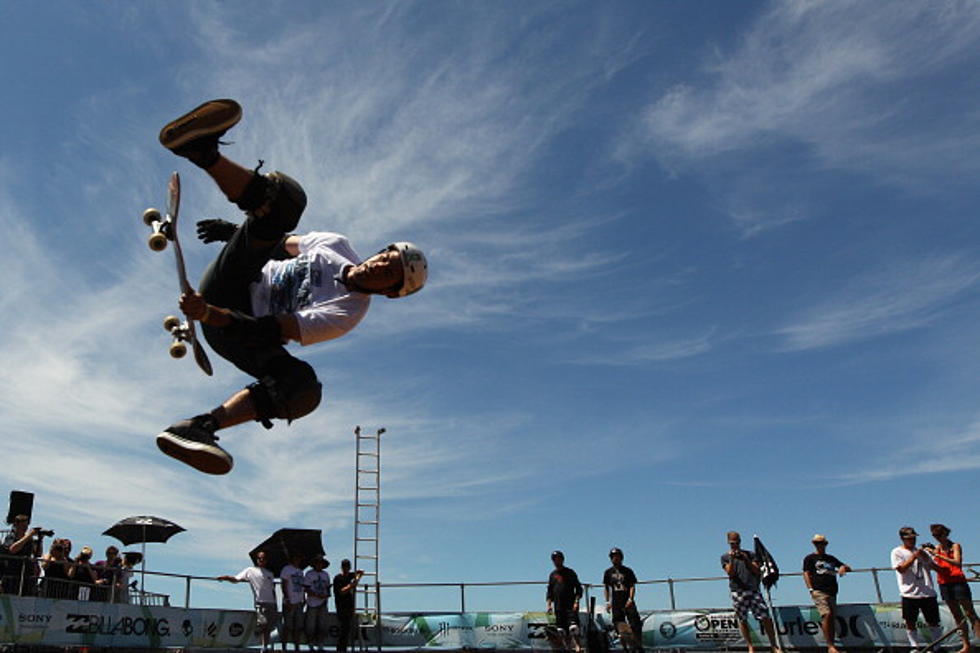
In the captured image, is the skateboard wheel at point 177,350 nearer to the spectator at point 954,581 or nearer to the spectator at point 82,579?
the spectator at point 82,579

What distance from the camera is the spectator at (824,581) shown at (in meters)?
12.6

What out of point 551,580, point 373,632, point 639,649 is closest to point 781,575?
point 639,649

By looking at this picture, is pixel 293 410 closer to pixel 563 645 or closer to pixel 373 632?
pixel 563 645

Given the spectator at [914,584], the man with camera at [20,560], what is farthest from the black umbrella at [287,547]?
the spectator at [914,584]

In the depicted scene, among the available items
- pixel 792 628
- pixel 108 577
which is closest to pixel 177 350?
pixel 108 577

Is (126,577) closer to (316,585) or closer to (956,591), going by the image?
(316,585)

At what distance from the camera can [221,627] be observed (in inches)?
584

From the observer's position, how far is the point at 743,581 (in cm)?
1326

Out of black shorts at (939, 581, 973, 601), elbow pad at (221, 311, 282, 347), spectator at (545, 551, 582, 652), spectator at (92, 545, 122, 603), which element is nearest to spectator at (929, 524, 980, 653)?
black shorts at (939, 581, 973, 601)

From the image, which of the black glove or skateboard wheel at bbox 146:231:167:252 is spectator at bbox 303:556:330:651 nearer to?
the black glove

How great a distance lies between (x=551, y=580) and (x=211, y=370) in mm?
10269

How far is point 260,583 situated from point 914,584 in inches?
401

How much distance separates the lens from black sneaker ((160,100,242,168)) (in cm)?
498

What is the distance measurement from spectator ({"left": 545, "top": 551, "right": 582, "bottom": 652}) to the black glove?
10401mm
